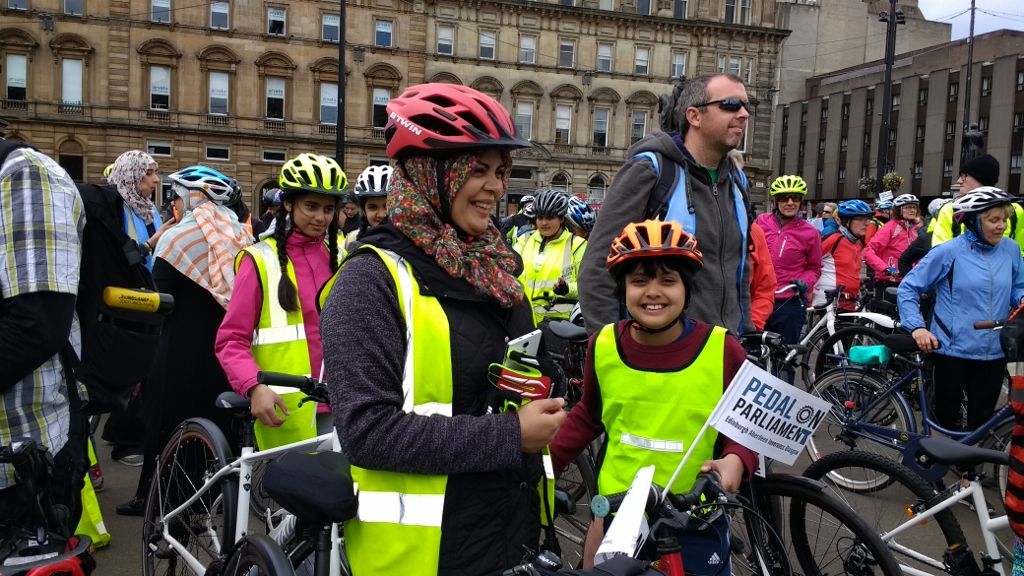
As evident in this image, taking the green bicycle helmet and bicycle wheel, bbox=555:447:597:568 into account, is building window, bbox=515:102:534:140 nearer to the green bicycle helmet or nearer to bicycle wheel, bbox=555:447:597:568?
the green bicycle helmet

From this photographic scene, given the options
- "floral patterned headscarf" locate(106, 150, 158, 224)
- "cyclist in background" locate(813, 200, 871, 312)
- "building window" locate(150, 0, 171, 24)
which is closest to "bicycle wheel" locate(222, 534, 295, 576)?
"floral patterned headscarf" locate(106, 150, 158, 224)

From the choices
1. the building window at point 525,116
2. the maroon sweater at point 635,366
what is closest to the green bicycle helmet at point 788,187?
the maroon sweater at point 635,366

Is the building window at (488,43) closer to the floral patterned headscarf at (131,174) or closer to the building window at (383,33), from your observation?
the building window at (383,33)

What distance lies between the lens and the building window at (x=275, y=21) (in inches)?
1793

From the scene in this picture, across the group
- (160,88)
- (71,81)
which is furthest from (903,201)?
(71,81)

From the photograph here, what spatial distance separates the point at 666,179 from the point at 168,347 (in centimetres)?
287

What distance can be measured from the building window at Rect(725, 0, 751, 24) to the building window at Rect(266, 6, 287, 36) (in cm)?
2725

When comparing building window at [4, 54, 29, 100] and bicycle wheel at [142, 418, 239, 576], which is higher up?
building window at [4, 54, 29, 100]

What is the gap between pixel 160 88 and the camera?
44406 mm

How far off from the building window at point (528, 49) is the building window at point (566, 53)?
60.9 inches

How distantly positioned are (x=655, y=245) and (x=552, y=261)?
4.94 meters

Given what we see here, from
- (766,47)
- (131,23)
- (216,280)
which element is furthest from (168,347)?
(766,47)

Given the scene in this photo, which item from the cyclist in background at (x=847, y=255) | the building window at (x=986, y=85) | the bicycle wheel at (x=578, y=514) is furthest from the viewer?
the building window at (x=986, y=85)

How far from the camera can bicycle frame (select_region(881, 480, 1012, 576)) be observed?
143 inches
